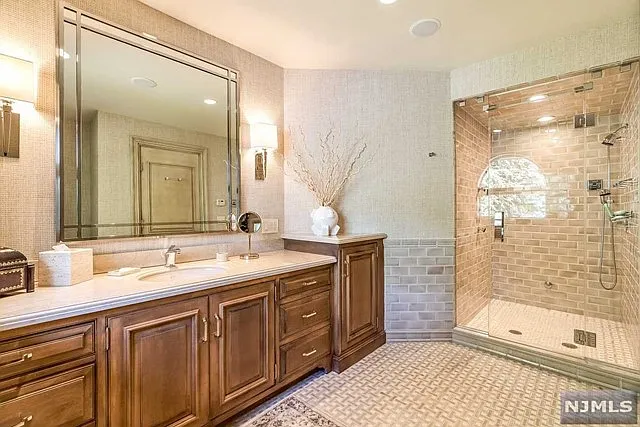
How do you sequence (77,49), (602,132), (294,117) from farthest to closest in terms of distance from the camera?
1. (602,132)
2. (294,117)
3. (77,49)

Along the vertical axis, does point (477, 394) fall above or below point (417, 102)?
below

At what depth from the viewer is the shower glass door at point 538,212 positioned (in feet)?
9.95

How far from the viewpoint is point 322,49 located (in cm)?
251

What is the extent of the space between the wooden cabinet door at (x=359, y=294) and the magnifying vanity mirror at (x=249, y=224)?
693 mm

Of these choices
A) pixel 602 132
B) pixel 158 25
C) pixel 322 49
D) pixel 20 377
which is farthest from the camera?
pixel 602 132

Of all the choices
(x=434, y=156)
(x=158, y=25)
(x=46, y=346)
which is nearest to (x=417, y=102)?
(x=434, y=156)

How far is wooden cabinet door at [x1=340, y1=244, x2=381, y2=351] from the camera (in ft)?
7.75

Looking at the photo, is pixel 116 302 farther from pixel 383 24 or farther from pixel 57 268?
pixel 383 24

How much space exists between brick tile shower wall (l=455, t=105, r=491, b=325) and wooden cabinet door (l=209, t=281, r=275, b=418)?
1.99 m

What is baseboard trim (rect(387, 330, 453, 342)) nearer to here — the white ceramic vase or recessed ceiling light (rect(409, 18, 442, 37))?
the white ceramic vase

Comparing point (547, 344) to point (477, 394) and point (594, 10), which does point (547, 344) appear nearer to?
point (477, 394)

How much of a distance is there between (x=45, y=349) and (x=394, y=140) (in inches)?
108

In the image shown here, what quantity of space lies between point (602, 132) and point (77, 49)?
14.4 feet

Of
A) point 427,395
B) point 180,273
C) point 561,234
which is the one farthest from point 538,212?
point 180,273
